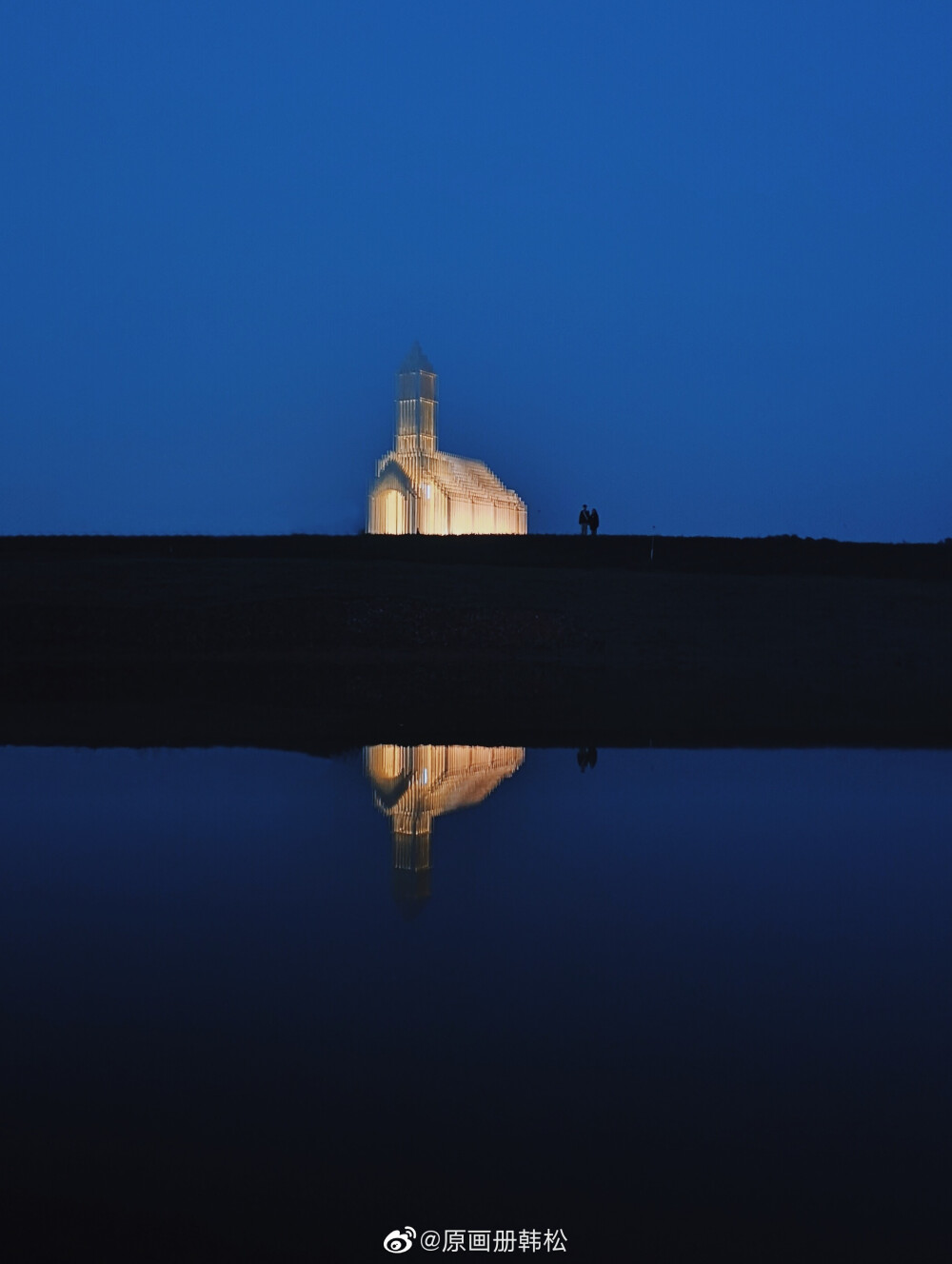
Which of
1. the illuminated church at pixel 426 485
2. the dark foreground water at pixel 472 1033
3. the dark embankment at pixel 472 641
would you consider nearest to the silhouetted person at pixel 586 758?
the dark embankment at pixel 472 641

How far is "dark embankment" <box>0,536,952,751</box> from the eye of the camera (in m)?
15.7

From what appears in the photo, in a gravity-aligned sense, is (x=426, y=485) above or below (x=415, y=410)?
below

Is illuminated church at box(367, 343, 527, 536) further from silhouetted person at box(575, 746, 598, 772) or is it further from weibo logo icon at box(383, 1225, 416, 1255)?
weibo logo icon at box(383, 1225, 416, 1255)

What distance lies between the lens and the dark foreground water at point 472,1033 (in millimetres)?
3857

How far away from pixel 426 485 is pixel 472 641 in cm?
4915

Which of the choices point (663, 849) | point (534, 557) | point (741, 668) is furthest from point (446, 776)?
point (534, 557)

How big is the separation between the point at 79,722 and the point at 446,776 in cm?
703

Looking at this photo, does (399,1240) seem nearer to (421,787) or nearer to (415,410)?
(421,787)

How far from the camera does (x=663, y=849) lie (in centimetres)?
870

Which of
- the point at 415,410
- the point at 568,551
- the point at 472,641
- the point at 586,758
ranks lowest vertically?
the point at 586,758

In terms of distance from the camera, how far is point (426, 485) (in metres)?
74.4

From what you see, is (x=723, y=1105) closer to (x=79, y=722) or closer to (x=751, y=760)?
(x=751, y=760)

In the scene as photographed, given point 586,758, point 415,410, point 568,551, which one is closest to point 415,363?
point 415,410

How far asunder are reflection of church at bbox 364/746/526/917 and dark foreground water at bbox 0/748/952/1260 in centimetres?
7
